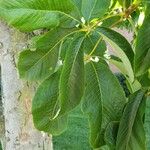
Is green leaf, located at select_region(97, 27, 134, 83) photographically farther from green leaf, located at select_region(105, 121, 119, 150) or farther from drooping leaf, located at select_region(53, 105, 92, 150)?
drooping leaf, located at select_region(53, 105, 92, 150)

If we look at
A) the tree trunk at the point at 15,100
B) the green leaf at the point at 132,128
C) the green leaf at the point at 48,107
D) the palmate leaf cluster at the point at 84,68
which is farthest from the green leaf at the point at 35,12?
the tree trunk at the point at 15,100

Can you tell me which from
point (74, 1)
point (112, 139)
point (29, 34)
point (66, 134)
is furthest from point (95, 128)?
point (66, 134)

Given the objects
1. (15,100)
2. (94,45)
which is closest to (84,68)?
(94,45)

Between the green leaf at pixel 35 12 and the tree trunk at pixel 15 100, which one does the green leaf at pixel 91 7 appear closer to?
the green leaf at pixel 35 12

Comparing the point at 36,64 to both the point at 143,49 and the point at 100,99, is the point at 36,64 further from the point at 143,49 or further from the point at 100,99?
the point at 143,49

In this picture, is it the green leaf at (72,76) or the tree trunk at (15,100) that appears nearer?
the green leaf at (72,76)

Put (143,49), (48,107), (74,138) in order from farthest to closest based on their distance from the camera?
(74,138)
(48,107)
(143,49)

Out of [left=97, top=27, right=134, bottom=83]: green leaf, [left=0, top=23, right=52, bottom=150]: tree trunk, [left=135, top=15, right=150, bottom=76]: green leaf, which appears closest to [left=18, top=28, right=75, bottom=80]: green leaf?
[left=97, top=27, right=134, bottom=83]: green leaf
